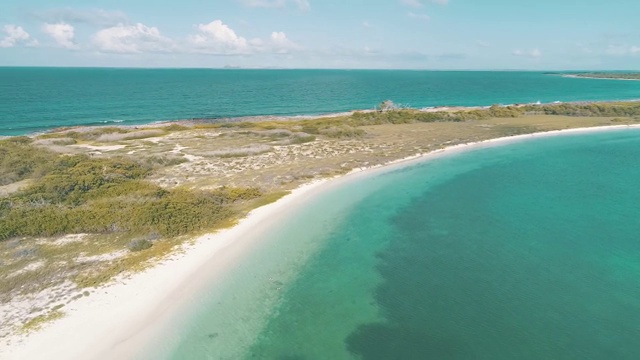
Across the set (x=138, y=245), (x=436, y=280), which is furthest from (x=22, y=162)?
(x=436, y=280)

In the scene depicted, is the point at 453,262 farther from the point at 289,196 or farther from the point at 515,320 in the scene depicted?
the point at 289,196

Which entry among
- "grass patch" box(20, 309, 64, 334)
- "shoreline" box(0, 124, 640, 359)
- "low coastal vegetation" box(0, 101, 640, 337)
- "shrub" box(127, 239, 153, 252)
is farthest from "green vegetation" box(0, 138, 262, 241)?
"grass patch" box(20, 309, 64, 334)

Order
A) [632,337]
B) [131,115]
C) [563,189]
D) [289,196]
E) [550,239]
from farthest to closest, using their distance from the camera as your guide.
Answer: [131,115], [563,189], [289,196], [550,239], [632,337]

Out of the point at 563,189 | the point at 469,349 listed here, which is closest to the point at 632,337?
the point at 469,349

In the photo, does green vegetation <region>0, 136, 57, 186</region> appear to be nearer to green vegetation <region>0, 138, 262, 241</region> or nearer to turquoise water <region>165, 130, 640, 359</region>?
green vegetation <region>0, 138, 262, 241</region>

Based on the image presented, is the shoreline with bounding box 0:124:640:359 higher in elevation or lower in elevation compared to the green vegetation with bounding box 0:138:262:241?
lower

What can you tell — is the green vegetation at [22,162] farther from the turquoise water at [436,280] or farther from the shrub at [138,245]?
the turquoise water at [436,280]
